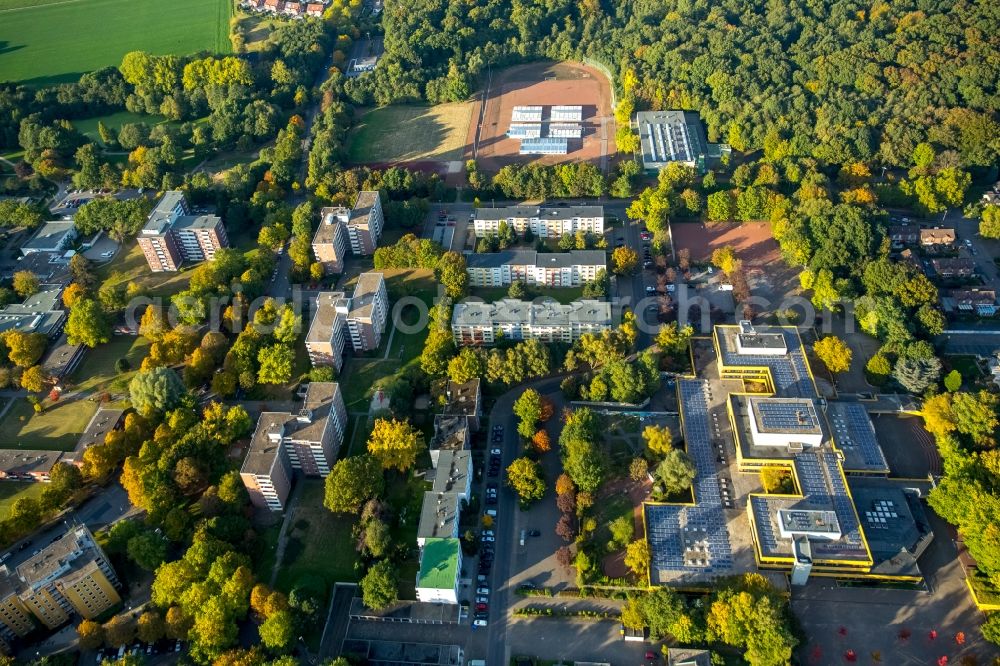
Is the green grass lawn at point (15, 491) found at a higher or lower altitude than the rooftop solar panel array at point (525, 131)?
lower

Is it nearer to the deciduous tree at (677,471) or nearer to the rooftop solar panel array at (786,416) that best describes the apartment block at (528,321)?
the deciduous tree at (677,471)

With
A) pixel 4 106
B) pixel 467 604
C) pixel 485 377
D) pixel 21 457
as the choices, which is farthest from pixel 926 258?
pixel 4 106

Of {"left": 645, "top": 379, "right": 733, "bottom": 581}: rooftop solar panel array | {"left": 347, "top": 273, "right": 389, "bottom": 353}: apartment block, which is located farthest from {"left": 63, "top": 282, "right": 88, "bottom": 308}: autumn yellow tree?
{"left": 645, "top": 379, "right": 733, "bottom": 581}: rooftop solar panel array

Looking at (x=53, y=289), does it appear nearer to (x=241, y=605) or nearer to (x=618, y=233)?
(x=241, y=605)

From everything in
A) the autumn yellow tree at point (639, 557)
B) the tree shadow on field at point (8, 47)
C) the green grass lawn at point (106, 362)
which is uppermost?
the tree shadow on field at point (8, 47)

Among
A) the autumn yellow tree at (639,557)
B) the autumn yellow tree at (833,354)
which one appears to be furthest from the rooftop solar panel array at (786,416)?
the autumn yellow tree at (639,557)

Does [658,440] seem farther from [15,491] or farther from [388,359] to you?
[15,491]
